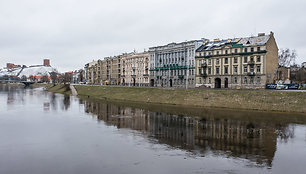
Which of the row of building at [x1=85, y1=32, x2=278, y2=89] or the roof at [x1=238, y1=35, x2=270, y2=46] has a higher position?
the roof at [x1=238, y1=35, x2=270, y2=46]

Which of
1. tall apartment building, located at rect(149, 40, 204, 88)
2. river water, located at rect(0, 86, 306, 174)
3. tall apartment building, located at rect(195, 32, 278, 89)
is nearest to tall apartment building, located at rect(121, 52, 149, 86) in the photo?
tall apartment building, located at rect(149, 40, 204, 88)

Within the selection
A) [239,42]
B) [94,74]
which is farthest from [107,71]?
[239,42]

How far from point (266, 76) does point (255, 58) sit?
22.3 feet

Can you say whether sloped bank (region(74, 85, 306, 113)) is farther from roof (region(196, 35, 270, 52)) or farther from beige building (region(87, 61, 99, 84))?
beige building (region(87, 61, 99, 84))

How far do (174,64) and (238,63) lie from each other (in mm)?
31159

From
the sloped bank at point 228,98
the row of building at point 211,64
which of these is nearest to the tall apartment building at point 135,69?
the row of building at point 211,64

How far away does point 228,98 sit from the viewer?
55500 mm

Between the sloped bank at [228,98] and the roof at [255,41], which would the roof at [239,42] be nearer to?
the roof at [255,41]

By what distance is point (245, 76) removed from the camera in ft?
251

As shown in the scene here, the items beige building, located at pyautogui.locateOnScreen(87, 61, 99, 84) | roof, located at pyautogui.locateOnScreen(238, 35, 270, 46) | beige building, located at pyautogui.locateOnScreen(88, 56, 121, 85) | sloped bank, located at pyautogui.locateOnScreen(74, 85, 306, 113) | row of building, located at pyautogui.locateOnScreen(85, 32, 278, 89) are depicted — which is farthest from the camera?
beige building, located at pyautogui.locateOnScreen(87, 61, 99, 84)

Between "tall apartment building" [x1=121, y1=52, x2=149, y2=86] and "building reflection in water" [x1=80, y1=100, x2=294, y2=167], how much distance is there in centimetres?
8048

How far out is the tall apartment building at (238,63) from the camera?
73.4 meters

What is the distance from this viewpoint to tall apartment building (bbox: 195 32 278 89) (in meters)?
73.4

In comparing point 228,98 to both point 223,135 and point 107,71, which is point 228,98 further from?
point 107,71
